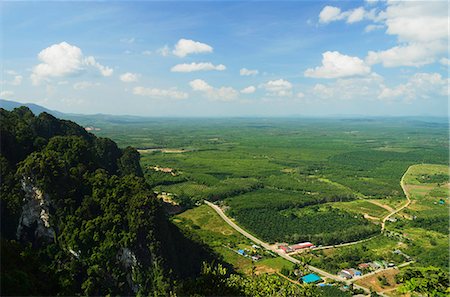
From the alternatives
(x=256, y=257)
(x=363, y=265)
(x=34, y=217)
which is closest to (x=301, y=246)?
(x=256, y=257)

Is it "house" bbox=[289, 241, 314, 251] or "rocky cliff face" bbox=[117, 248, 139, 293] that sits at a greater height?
"rocky cliff face" bbox=[117, 248, 139, 293]

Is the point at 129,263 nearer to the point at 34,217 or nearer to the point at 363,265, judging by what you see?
the point at 34,217

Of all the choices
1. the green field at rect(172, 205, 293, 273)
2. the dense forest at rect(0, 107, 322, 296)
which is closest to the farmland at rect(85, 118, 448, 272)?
the green field at rect(172, 205, 293, 273)

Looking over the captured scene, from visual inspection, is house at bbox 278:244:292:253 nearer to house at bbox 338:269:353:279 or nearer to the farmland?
the farmland

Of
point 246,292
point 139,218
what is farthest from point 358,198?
point 246,292

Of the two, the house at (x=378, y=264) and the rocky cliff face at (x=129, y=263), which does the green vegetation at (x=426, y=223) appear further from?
the rocky cliff face at (x=129, y=263)
